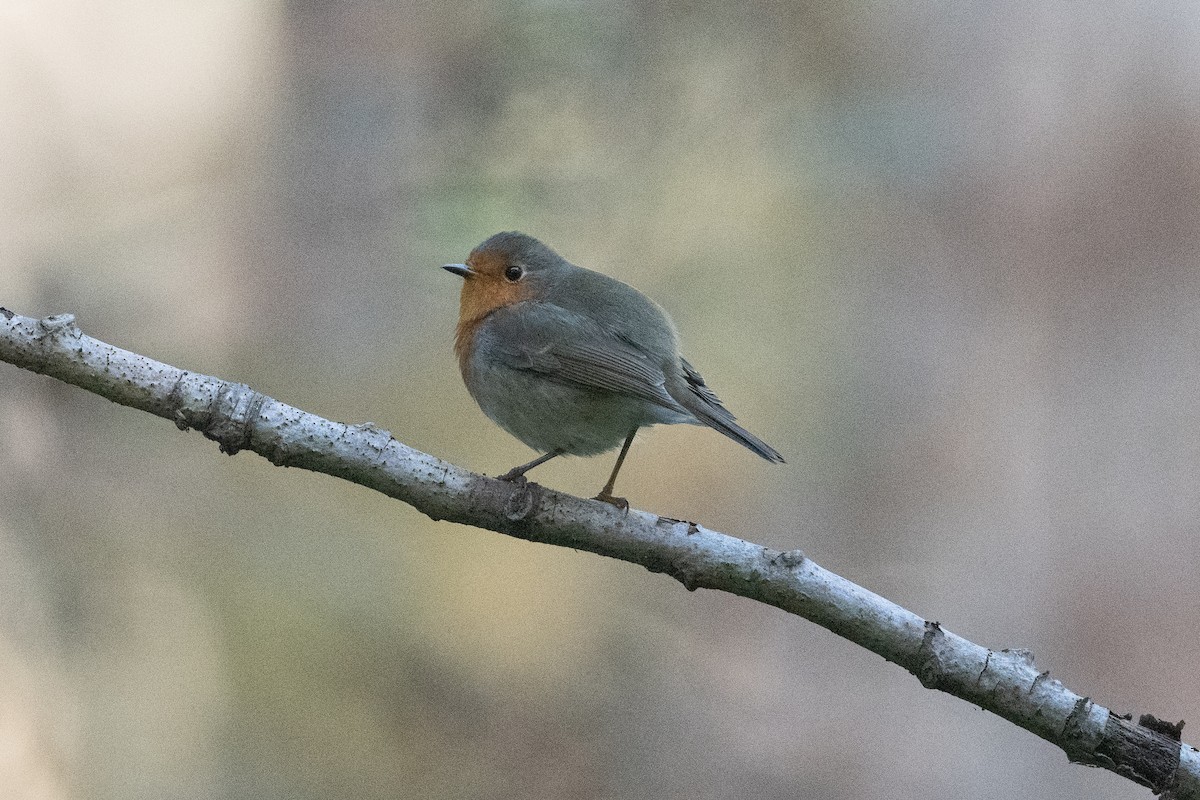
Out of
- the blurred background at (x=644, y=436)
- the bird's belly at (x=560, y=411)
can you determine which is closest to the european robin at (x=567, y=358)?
the bird's belly at (x=560, y=411)

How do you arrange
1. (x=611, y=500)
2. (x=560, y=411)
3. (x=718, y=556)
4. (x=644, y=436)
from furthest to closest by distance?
(x=644, y=436) → (x=560, y=411) → (x=611, y=500) → (x=718, y=556)

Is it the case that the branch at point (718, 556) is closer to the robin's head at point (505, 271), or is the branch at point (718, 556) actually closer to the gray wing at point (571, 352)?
the gray wing at point (571, 352)

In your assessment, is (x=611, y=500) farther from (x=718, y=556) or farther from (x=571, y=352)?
(x=571, y=352)

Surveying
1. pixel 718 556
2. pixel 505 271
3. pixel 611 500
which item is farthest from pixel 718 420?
pixel 505 271

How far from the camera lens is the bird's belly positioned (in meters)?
3.23

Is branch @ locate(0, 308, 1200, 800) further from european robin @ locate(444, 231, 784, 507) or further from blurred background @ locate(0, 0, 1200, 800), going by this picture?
blurred background @ locate(0, 0, 1200, 800)

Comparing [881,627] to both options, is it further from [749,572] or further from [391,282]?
[391,282]

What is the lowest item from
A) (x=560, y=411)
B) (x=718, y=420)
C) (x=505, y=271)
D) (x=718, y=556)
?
(x=718, y=556)

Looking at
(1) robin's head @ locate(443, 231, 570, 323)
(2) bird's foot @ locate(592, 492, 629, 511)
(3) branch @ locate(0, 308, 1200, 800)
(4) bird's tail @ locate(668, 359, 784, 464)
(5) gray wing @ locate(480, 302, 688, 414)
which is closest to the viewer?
(3) branch @ locate(0, 308, 1200, 800)

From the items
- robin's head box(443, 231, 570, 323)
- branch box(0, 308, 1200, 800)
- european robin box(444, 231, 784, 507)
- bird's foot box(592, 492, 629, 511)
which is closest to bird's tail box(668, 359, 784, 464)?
european robin box(444, 231, 784, 507)

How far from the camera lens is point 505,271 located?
Result: 145 inches

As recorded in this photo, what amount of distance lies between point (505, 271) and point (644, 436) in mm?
761

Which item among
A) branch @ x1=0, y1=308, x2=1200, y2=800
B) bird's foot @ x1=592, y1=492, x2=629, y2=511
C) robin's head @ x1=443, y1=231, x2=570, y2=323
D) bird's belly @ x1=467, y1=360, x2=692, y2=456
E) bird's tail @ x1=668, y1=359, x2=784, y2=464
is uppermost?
robin's head @ x1=443, y1=231, x2=570, y2=323

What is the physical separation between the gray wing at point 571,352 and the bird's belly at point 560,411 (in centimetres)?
4
